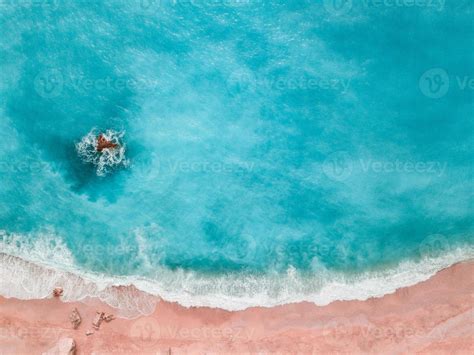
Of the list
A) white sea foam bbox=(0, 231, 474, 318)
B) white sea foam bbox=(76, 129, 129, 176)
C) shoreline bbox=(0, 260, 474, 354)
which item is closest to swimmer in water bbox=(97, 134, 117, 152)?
white sea foam bbox=(76, 129, 129, 176)

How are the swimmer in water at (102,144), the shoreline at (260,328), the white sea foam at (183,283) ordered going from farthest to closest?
1. the swimmer in water at (102,144)
2. the white sea foam at (183,283)
3. the shoreline at (260,328)

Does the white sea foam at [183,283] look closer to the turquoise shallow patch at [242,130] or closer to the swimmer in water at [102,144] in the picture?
the turquoise shallow patch at [242,130]

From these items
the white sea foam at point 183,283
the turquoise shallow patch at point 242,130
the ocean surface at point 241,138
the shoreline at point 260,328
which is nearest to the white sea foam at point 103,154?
the ocean surface at point 241,138

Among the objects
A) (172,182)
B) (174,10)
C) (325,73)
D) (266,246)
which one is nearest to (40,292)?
(172,182)

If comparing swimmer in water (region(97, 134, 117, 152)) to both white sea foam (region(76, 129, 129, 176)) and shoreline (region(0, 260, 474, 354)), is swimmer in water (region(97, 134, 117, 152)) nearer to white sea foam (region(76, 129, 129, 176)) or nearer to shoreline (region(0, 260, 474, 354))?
white sea foam (region(76, 129, 129, 176))

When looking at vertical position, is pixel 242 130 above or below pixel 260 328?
above

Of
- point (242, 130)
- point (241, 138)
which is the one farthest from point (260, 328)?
point (242, 130)

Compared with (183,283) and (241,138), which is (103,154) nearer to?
(241,138)
